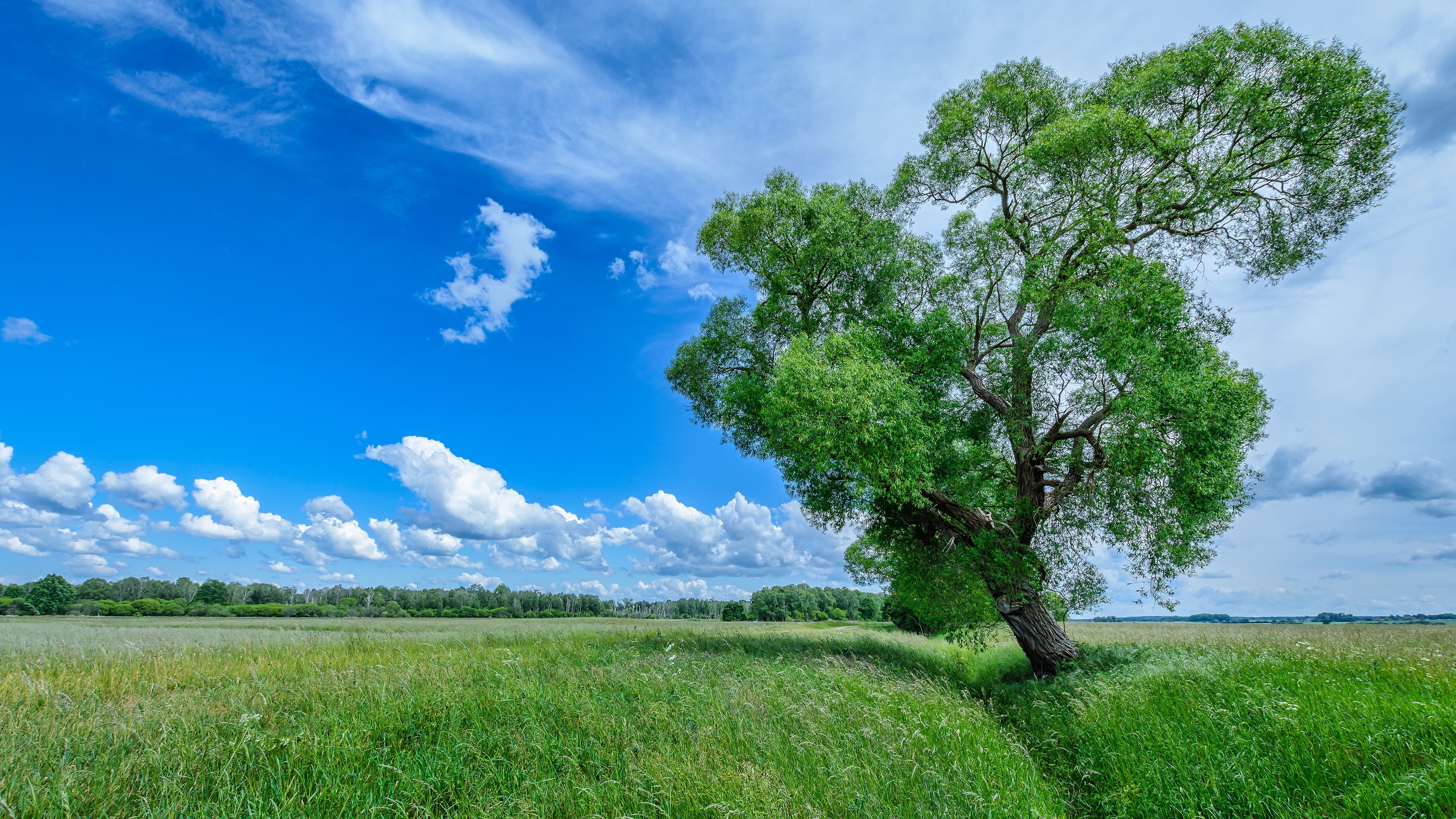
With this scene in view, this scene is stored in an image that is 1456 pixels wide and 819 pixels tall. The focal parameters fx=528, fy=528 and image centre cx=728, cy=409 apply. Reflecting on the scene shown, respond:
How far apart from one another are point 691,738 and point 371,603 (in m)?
98.4

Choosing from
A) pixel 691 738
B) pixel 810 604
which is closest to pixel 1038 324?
pixel 691 738

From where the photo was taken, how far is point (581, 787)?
186 inches

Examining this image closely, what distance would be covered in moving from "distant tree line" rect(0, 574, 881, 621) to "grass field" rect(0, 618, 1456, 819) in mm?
42347

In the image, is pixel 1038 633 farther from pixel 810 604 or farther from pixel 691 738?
pixel 810 604

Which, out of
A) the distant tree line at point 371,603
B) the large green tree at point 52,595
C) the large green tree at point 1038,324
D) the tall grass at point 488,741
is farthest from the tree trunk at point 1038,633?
the large green tree at point 52,595

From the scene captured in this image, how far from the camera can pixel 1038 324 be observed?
14672 mm

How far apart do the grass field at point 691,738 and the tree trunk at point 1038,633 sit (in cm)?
297

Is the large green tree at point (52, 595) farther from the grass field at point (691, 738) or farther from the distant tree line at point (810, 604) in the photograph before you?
Result: the distant tree line at point (810, 604)

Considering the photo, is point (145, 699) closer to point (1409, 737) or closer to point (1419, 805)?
point (1419, 805)

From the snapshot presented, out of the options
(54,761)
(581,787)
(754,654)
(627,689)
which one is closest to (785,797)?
(581,787)

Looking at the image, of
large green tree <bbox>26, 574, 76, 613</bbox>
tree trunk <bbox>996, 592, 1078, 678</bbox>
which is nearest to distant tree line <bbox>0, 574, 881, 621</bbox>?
large green tree <bbox>26, 574, 76, 613</bbox>

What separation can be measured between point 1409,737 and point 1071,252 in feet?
39.6

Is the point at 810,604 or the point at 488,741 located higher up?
the point at 488,741

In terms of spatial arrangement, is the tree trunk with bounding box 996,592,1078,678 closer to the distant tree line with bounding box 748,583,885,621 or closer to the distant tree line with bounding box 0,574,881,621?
the distant tree line with bounding box 0,574,881,621
